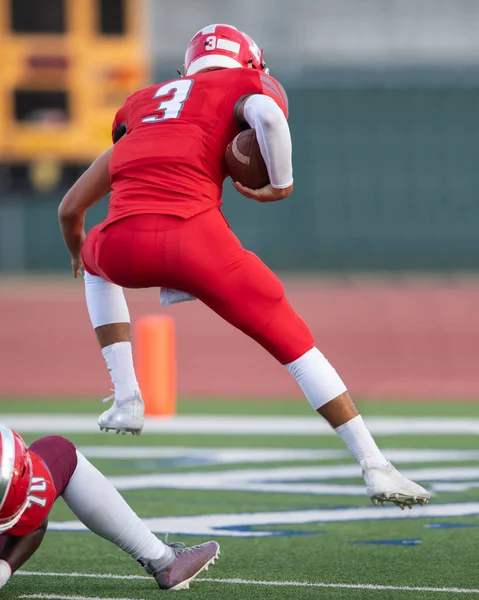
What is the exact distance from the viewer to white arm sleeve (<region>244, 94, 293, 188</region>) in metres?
4.08

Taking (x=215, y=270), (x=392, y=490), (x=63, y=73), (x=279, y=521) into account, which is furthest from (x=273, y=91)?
(x=63, y=73)

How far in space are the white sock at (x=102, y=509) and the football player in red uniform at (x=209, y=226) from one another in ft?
2.31

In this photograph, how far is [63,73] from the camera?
18141 mm

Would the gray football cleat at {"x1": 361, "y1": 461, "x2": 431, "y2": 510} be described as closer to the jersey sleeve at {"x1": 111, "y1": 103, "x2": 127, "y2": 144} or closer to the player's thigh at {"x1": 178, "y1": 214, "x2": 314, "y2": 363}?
the player's thigh at {"x1": 178, "y1": 214, "x2": 314, "y2": 363}

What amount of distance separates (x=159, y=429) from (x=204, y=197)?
515cm

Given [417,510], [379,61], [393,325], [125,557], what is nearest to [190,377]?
[393,325]

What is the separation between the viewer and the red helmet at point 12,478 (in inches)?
141

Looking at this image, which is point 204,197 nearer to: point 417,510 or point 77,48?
point 417,510

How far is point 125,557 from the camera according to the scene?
5039 mm

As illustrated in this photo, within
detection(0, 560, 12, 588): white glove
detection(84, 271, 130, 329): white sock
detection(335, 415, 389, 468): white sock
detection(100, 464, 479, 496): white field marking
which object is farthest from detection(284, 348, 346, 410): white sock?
detection(100, 464, 479, 496): white field marking

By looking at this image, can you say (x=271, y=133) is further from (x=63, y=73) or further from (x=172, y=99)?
(x=63, y=73)

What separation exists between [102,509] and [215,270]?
878 millimetres

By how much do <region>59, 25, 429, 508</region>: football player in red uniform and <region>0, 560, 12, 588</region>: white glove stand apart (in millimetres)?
1052

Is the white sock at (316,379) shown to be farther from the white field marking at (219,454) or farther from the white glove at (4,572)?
the white field marking at (219,454)
